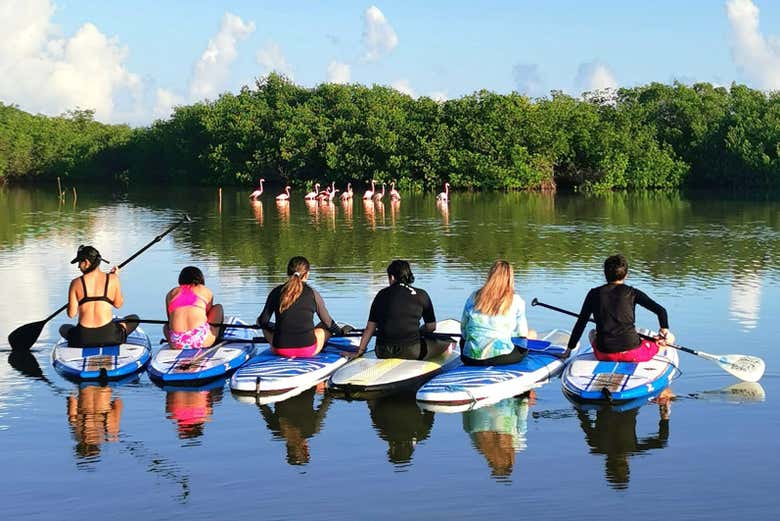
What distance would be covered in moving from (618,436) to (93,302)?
231 inches

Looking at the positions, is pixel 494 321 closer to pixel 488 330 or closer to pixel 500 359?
pixel 488 330

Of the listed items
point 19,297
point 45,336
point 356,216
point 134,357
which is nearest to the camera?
point 134,357

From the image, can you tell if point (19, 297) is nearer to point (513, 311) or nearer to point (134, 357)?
point (134, 357)

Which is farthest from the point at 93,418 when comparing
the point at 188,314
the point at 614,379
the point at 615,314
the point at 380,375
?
the point at 615,314

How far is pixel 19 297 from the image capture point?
17734 millimetres

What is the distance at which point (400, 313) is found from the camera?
1073 centimetres

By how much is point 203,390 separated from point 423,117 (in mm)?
59889

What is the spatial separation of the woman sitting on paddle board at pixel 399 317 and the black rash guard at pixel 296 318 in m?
0.57

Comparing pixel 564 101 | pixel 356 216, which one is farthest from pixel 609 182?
pixel 356 216

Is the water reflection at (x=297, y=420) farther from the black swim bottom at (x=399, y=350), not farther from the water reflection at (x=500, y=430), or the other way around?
the water reflection at (x=500, y=430)

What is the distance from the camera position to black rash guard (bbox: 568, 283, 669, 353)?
403 inches

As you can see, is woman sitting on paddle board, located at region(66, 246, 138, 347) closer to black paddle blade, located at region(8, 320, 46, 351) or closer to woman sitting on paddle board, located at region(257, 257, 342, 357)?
black paddle blade, located at region(8, 320, 46, 351)

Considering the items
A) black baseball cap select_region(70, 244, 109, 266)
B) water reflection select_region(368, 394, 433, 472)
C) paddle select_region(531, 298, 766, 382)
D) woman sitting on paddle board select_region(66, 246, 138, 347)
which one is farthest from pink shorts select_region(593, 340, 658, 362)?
black baseball cap select_region(70, 244, 109, 266)

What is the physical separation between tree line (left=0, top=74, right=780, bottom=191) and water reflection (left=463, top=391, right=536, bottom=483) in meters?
53.2
